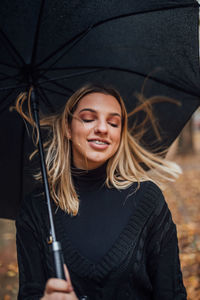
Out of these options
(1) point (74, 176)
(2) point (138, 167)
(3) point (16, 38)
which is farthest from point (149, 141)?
(3) point (16, 38)

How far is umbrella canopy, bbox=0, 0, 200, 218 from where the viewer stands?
1.89 meters

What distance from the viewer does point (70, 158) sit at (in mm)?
2240

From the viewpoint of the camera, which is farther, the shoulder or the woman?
the shoulder

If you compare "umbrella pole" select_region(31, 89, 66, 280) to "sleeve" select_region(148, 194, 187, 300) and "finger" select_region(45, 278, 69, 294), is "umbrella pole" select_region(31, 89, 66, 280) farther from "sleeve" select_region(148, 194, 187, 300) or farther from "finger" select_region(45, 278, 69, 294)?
"sleeve" select_region(148, 194, 187, 300)

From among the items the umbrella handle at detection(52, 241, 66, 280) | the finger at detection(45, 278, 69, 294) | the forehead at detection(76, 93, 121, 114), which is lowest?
the finger at detection(45, 278, 69, 294)

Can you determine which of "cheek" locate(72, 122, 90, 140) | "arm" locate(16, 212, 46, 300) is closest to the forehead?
"cheek" locate(72, 122, 90, 140)

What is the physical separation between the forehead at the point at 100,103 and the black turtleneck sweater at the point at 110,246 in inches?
18.4

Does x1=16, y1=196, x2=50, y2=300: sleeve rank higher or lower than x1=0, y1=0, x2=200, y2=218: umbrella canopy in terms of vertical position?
lower

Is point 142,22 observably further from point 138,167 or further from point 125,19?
point 138,167

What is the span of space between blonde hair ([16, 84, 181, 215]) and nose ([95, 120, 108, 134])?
0.27 metres

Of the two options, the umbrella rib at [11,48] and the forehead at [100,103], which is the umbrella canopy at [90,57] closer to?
the umbrella rib at [11,48]

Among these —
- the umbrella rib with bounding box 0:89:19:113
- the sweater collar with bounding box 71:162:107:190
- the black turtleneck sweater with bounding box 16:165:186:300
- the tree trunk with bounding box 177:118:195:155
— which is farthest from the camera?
the tree trunk with bounding box 177:118:195:155

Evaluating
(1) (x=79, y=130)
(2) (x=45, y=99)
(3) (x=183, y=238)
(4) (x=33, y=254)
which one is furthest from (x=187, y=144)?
(4) (x=33, y=254)

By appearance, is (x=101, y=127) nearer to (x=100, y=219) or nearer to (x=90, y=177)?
(x=90, y=177)
